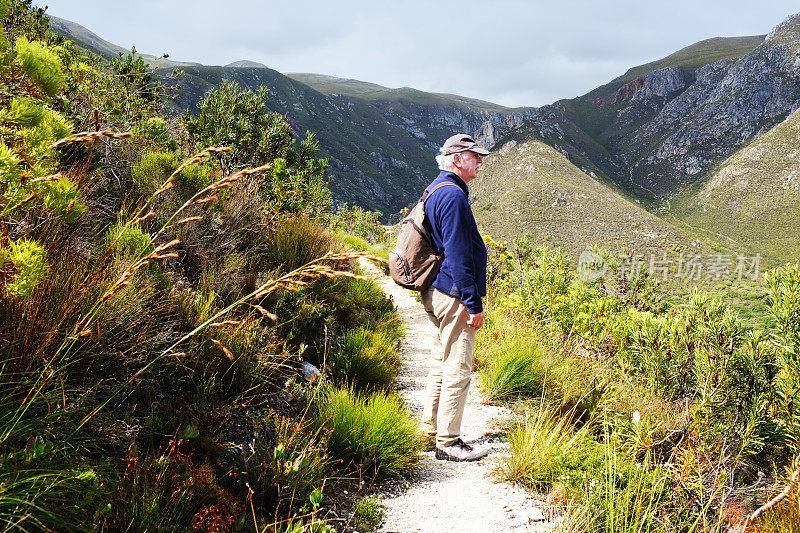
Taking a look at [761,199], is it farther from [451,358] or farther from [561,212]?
[451,358]

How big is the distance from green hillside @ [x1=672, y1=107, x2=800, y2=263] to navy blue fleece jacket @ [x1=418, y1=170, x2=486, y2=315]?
91.2 m

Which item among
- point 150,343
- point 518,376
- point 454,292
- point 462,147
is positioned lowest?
point 518,376

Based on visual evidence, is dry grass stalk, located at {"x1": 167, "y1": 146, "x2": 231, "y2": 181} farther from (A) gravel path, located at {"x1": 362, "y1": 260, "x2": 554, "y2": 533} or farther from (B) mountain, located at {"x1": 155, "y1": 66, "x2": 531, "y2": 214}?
(B) mountain, located at {"x1": 155, "y1": 66, "x2": 531, "y2": 214}

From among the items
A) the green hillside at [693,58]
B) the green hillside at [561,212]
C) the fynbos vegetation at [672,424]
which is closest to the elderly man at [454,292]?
the fynbos vegetation at [672,424]

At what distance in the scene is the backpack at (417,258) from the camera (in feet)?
10.7

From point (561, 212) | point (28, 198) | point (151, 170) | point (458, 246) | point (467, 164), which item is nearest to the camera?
point (28, 198)

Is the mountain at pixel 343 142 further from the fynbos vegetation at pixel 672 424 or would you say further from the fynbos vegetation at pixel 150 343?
the fynbos vegetation at pixel 672 424

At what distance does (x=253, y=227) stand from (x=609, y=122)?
192 metres

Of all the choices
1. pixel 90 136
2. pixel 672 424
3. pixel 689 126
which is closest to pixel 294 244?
pixel 90 136

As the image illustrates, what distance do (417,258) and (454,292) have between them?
15.3 inches

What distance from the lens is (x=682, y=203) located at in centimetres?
10700

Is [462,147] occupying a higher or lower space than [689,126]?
lower

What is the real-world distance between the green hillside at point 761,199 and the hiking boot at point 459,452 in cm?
9108

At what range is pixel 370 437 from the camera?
3.01 metres
